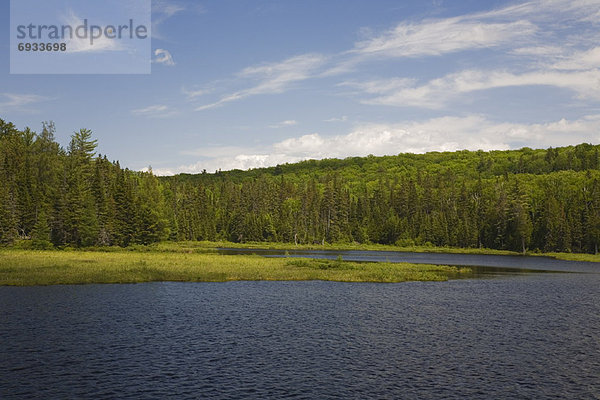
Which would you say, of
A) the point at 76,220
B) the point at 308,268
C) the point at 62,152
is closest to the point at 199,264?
the point at 308,268

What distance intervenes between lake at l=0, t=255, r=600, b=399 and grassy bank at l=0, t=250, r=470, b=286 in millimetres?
5587

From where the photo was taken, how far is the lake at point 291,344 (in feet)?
84.4

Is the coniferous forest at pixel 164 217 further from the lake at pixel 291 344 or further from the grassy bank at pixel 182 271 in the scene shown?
the lake at pixel 291 344

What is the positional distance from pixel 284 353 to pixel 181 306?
17936 mm

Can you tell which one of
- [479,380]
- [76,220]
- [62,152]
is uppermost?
[62,152]

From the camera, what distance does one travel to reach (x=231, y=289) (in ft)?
191

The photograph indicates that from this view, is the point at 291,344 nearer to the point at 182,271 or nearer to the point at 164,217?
the point at 182,271

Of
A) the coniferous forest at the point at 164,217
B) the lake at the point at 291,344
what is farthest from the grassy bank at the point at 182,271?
the coniferous forest at the point at 164,217

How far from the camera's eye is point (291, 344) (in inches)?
1346

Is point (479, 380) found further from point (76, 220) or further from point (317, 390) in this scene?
point (76, 220)

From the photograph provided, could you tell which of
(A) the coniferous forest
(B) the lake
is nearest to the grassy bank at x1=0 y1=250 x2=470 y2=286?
(B) the lake

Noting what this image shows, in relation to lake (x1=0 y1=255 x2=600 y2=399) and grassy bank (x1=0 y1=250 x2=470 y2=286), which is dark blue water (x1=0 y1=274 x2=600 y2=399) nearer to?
lake (x1=0 y1=255 x2=600 y2=399)

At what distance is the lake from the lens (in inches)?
1013

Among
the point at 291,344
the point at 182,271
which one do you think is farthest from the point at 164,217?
the point at 291,344
